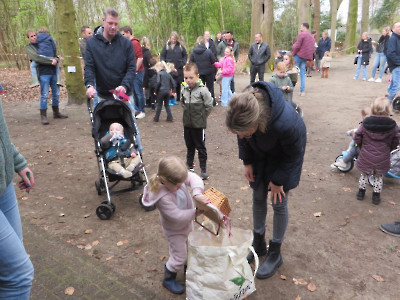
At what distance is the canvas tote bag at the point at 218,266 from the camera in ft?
7.92

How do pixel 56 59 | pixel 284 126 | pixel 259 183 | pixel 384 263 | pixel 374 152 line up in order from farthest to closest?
pixel 56 59, pixel 374 152, pixel 384 263, pixel 259 183, pixel 284 126

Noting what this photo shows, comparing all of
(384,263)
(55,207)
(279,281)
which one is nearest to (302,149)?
(279,281)

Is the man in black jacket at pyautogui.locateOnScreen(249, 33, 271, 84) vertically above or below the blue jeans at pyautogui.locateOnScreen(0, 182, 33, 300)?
above

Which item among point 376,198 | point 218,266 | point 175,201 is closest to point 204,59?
point 376,198

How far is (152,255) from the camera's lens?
11.5ft

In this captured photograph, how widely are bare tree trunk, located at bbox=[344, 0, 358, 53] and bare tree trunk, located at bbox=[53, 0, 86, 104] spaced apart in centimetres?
2137

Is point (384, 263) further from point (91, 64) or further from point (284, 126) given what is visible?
point (91, 64)

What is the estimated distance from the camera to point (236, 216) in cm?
423

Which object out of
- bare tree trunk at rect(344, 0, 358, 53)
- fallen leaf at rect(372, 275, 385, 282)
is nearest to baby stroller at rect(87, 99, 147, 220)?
fallen leaf at rect(372, 275, 385, 282)

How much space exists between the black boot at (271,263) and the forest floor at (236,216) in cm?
7

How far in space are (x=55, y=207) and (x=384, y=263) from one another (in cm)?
404

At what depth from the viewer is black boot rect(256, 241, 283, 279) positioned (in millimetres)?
3139

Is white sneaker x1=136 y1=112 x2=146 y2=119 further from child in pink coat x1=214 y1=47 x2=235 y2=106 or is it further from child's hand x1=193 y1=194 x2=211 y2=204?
child's hand x1=193 y1=194 x2=211 y2=204

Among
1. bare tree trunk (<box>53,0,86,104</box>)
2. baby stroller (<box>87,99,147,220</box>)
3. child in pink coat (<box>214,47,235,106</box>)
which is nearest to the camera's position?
baby stroller (<box>87,99,147,220</box>)
